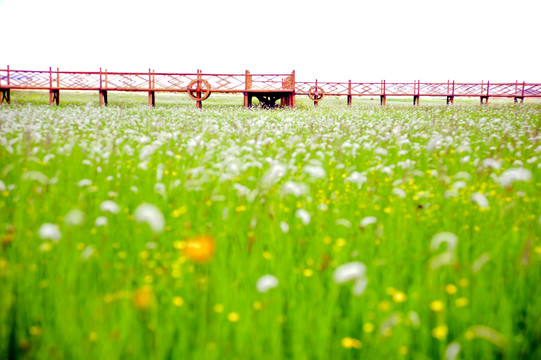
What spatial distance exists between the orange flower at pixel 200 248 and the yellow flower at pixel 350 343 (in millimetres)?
1093

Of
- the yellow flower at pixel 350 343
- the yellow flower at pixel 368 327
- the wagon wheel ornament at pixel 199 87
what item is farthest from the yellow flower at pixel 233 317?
the wagon wheel ornament at pixel 199 87

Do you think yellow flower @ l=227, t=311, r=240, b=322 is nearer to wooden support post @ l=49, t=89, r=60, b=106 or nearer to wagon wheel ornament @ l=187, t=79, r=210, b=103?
wagon wheel ornament @ l=187, t=79, r=210, b=103

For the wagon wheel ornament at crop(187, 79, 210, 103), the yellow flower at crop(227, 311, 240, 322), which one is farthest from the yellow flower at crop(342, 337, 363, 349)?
the wagon wheel ornament at crop(187, 79, 210, 103)

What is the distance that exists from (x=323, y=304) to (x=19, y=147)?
5.77m

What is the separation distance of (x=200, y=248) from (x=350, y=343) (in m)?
1.34

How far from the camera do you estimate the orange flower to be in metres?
2.84

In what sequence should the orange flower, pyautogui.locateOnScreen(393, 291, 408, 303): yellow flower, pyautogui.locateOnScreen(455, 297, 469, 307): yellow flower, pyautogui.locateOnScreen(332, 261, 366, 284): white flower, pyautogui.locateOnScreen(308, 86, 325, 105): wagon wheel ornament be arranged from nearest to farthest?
pyautogui.locateOnScreen(332, 261, 366, 284): white flower < pyautogui.locateOnScreen(455, 297, 469, 307): yellow flower < pyautogui.locateOnScreen(393, 291, 408, 303): yellow flower < the orange flower < pyautogui.locateOnScreen(308, 86, 325, 105): wagon wheel ornament

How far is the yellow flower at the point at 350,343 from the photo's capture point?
211 centimetres

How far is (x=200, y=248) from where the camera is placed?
3018 millimetres

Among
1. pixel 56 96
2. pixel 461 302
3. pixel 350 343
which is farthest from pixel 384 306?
pixel 56 96

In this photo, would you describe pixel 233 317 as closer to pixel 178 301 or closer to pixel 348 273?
pixel 178 301

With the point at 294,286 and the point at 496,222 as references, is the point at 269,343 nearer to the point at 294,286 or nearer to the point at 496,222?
the point at 294,286

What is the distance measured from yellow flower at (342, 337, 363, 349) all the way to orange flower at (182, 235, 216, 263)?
109 centimetres

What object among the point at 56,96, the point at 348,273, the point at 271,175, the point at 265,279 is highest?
the point at 56,96
